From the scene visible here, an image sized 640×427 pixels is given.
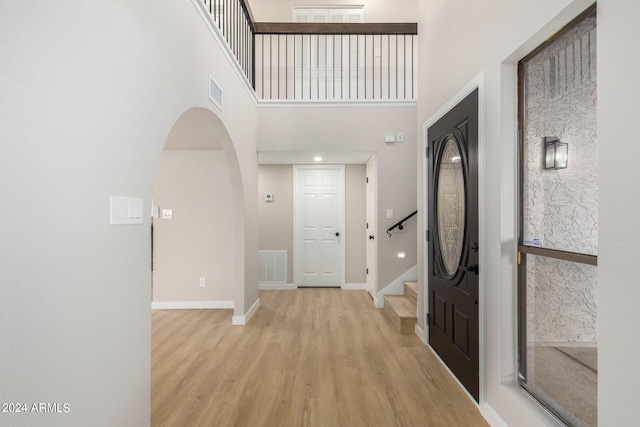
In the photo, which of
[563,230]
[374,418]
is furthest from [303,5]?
[374,418]

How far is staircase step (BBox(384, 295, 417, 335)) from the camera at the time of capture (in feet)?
10.6

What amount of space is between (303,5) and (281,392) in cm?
613

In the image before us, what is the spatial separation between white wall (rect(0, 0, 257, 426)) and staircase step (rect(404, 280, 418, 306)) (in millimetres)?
2879

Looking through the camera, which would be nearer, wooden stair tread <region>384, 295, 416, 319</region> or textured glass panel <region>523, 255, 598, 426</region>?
textured glass panel <region>523, 255, 598, 426</region>

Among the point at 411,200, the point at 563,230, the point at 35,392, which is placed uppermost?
the point at 411,200

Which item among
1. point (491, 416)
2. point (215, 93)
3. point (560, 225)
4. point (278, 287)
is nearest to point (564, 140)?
point (560, 225)

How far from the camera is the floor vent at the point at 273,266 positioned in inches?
206

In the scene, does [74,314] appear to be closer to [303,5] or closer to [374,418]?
[374,418]

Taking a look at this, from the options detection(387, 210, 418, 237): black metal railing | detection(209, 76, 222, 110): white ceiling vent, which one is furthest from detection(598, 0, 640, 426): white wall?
detection(387, 210, 418, 237): black metal railing

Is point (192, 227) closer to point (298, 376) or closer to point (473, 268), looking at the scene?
point (298, 376)

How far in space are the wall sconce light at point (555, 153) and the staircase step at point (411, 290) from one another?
7.78ft

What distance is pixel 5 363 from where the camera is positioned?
87 centimetres

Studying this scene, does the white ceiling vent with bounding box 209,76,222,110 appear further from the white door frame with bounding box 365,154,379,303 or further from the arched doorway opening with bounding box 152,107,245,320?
the white door frame with bounding box 365,154,379,303

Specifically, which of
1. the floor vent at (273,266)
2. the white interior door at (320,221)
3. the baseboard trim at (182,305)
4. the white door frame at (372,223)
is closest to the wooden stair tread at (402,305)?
the white door frame at (372,223)
